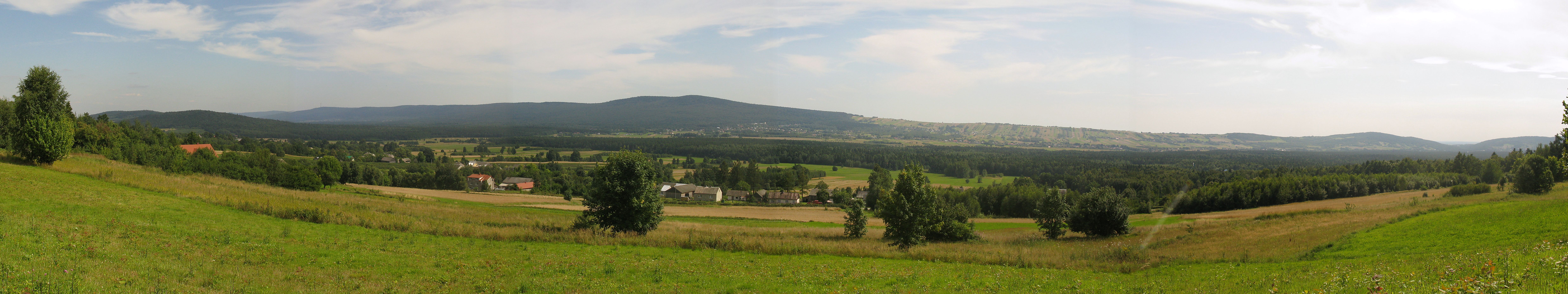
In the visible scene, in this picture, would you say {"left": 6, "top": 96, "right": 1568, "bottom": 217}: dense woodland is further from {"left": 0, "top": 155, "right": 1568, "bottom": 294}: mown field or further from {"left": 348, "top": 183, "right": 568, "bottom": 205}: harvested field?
{"left": 0, "top": 155, "right": 1568, "bottom": 294}: mown field

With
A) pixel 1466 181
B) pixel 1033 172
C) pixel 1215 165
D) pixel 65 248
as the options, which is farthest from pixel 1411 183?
pixel 65 248

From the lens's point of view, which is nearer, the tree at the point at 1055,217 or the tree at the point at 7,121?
the tree at the point at 7,121

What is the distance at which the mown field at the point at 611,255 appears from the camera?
9766 mm

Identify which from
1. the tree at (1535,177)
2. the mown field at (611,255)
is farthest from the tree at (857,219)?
the tree at (1535,177)

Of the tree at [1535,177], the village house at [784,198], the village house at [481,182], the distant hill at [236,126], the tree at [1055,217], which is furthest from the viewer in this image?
the distant hill at [236,126]

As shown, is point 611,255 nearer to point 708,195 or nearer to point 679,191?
point 708,195

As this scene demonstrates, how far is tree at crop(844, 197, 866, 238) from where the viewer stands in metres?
27.7

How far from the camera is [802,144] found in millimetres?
161125

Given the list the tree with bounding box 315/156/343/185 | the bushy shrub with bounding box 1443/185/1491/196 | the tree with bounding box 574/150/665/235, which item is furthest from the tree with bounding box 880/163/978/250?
the tree with bounding box 315/156/343/185

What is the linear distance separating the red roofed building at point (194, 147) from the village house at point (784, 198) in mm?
61747

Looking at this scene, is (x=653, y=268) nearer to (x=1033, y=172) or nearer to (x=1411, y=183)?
(x=1411, y=183)

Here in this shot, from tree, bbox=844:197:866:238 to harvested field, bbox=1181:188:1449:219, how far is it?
28.8 meters

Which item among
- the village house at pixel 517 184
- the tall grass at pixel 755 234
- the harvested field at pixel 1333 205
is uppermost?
the tall grass at pixel 755 234

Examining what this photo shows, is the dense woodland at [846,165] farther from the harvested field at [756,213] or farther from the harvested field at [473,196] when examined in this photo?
the harvested field at [756,213]
